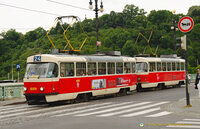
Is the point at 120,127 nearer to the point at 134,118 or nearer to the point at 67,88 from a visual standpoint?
the point at 134,118

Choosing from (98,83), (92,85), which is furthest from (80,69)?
(98,83)

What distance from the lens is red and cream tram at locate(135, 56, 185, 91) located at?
28302 mm

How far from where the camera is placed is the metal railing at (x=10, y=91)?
2197cm

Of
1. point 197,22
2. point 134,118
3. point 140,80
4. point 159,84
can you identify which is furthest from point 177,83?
point 197,22

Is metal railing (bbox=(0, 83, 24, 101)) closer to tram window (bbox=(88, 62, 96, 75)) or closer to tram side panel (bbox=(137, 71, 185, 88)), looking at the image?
tram window (bbox=(88, 62, 96, 75))

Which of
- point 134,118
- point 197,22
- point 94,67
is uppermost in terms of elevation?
point 197,22

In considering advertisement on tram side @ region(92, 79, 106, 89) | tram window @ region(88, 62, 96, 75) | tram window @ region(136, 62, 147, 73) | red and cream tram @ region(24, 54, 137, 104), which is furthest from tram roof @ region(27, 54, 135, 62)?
tram window @ region(136, 62, 147, 73)

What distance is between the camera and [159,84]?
30.1 metres

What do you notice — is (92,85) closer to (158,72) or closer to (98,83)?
(98,83)

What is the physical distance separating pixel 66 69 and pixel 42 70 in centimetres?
156

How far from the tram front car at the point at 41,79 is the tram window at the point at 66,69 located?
1.59 ft

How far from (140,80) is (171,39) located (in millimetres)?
63059

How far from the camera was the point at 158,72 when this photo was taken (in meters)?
29.7

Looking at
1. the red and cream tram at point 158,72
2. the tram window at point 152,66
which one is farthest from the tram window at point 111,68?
the tram window at point 152,66
